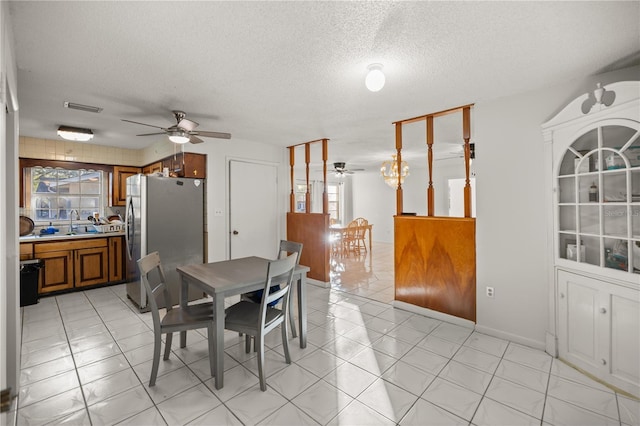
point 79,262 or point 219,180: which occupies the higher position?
point 219,180

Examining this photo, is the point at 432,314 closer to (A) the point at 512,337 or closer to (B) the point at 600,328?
(A) the point at 512,337

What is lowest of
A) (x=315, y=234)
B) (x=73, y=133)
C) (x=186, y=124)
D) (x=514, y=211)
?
(x=315, y=234)

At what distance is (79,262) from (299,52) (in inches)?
180

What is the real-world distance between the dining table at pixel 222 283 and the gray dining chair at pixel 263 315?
0.15 metres

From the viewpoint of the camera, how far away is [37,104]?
2959 mm

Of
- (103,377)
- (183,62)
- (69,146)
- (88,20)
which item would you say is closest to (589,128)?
(183,62)

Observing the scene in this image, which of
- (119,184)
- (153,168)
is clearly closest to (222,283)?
(153,168)

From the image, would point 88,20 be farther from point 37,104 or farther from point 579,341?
point 579,341

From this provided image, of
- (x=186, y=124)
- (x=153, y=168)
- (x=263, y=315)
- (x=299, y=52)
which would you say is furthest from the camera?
(x=153, y=168)

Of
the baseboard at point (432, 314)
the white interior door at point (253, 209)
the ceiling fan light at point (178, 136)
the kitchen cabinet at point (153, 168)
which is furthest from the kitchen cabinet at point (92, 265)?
the baseboard at point (432, 314)

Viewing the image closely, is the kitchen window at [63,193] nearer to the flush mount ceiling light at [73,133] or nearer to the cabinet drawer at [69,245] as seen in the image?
the cabinet drawer at [69,245]

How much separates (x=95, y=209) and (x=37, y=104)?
8.79 ft

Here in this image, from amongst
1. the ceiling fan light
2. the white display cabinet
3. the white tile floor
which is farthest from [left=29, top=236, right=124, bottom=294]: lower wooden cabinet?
the white display cabinet

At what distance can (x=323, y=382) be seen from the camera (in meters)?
2.14
